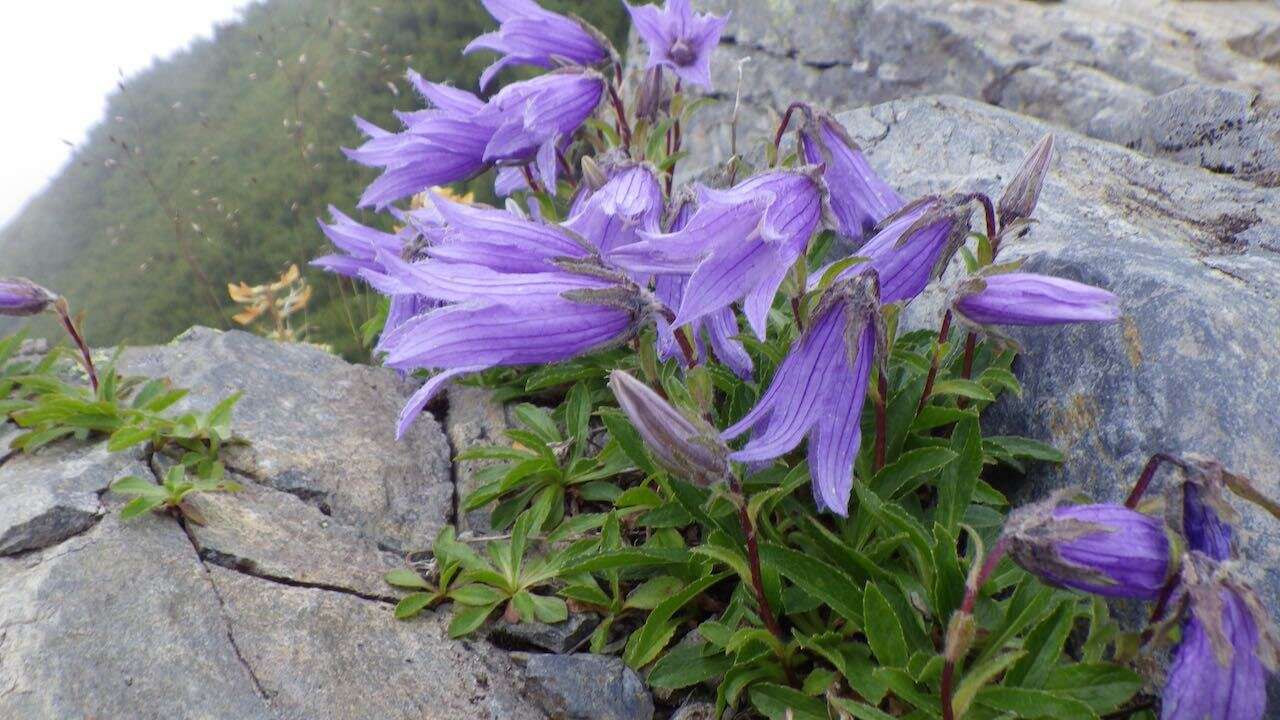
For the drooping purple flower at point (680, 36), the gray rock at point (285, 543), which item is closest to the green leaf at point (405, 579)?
the gray rock at point (285, 543)

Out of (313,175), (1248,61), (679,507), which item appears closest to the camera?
(679,507)

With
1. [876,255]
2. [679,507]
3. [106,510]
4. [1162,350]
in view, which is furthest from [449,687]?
[1162,350]

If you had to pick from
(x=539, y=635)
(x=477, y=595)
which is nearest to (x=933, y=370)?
(x=539, y=635)

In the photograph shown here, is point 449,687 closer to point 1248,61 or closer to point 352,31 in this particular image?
point 1248,61

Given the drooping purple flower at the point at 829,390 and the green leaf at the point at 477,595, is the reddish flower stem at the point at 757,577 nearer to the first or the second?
the drooping purple flower at the point at 829,390

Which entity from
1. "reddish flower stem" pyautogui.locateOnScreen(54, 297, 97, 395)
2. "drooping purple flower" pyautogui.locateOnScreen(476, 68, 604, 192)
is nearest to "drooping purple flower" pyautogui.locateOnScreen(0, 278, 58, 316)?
"reddish flower stem" pyautogui.locateOnScreen(54, 297, 97, 395)

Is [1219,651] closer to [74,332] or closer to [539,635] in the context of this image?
[539,635]
